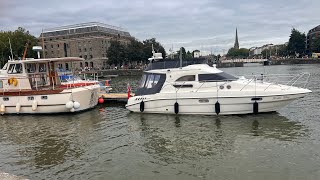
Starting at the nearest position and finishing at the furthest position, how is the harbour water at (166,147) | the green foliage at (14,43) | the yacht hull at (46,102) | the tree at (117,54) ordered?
the harbour water at (166,147)
the yacht hull at (46,102)
the green foliage at (14,43)
the tree at (117,54)

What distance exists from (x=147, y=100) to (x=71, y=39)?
389 ft

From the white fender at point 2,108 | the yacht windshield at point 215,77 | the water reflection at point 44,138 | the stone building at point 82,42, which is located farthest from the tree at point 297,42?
the white fender at point 2,108

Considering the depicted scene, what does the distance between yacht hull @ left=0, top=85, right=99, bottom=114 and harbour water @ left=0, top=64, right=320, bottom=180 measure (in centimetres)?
189

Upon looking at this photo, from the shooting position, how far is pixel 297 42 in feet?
475

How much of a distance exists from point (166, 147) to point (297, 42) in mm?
149943

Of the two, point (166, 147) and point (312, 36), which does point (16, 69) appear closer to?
point (166, 147)

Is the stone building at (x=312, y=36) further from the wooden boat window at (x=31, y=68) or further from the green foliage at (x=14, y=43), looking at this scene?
the wooden boat window at (x=31, y=68)

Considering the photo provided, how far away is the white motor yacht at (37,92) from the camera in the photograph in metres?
21.4

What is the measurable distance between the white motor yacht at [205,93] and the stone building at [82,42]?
351 ft

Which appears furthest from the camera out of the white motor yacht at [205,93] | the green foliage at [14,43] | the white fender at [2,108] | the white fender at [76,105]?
the green foliage at [14,43]

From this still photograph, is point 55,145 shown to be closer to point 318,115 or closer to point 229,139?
point 229,139

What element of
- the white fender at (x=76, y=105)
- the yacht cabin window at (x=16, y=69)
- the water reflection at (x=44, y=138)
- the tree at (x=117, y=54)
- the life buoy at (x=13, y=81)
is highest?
the tree at (x=117, y=54)

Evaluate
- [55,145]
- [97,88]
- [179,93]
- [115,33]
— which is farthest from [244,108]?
[115,33]

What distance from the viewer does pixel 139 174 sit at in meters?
10.2
